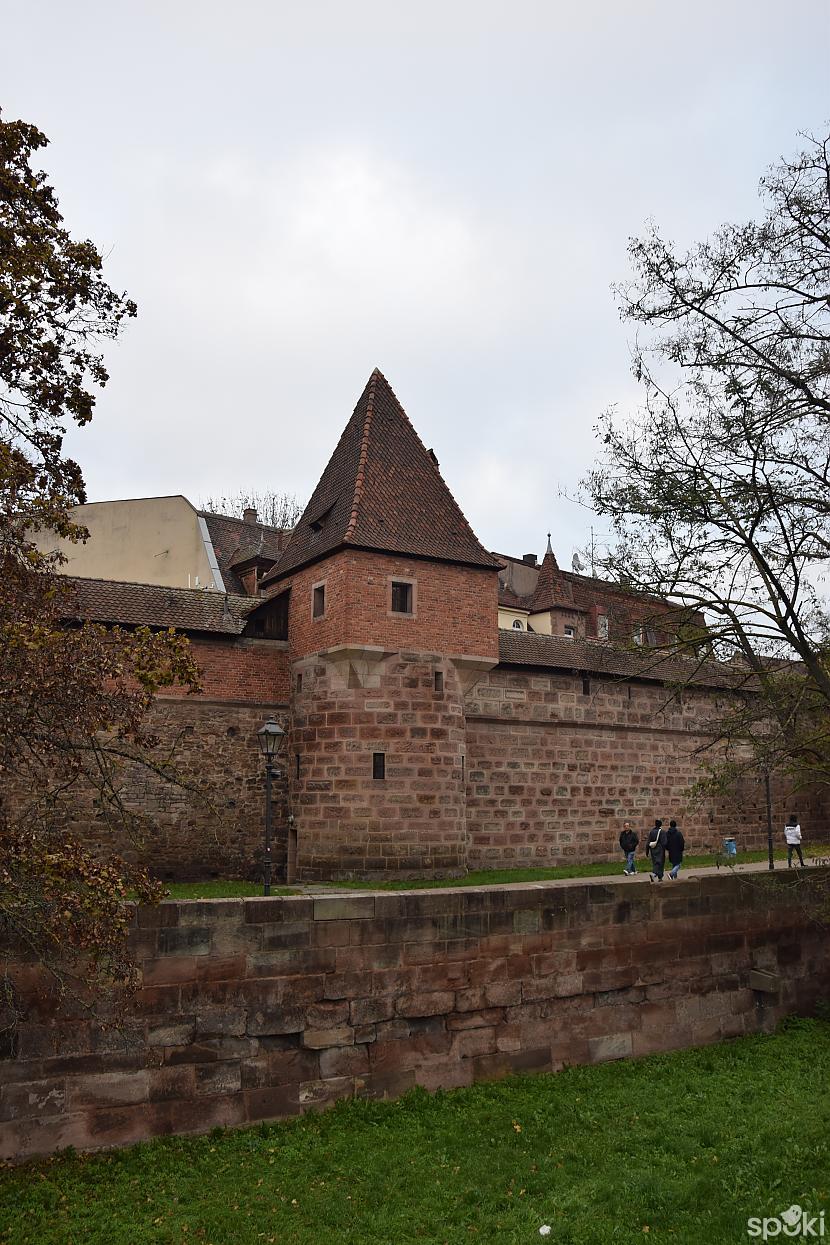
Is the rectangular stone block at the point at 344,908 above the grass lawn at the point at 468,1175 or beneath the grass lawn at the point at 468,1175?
above

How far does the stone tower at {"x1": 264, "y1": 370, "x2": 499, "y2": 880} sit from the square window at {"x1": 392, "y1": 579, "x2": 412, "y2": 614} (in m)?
0.02

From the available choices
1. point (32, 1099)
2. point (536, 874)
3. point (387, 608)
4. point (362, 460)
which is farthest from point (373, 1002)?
point (362, 460)

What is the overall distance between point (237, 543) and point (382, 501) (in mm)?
12619

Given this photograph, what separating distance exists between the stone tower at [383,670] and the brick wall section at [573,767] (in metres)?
2.38

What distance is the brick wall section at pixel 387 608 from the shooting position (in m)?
16.9

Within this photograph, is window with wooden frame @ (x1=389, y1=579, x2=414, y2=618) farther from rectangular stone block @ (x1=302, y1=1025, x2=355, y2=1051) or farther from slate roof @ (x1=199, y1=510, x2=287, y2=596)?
slate roof @ (x1=199, y1=510, x2=287, y2=596)

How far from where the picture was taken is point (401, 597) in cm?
1745

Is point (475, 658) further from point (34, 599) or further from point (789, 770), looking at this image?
point (34, 599)

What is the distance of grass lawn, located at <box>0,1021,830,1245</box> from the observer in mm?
7066

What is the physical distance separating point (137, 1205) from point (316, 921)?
2843mm

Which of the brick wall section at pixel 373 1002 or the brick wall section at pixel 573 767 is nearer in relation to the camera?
the brick wall section at pixel 373 1002

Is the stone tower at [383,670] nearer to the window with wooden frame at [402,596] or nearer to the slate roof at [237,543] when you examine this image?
the window with wooden frame at [402,596]

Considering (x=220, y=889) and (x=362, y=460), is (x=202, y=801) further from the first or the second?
(x=362, y=460)

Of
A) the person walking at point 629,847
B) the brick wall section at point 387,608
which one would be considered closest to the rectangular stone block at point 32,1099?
the brick wall section at point 387,608
